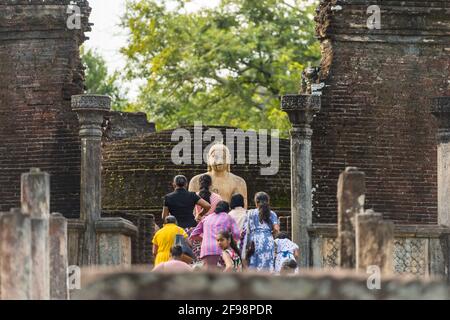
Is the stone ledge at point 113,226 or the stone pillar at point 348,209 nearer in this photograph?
the stone pillar at point 348,209

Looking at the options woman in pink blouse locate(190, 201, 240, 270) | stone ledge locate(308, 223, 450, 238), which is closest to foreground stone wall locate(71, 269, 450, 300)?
woman in pink blouse locate(190, 201, 240, 270)

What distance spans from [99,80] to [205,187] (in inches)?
1740

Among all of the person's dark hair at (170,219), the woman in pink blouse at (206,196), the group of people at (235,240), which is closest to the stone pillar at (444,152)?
the group of people at (235,240)

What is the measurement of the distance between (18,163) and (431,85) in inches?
236

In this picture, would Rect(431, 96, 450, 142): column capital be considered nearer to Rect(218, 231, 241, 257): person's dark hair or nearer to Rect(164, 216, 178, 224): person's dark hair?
Rect(218, 231, 241, 257): person's dark hair

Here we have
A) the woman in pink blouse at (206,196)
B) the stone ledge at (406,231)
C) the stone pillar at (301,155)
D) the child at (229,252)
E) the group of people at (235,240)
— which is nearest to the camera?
the child at (229,252)

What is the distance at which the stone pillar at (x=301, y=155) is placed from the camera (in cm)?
2370

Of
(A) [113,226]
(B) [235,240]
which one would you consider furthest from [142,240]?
(B) [235,240]

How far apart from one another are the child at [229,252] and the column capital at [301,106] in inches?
144

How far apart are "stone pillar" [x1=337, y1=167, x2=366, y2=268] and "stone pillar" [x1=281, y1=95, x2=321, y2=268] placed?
7095 millimetres

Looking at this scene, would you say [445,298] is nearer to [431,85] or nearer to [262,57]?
[431,85]

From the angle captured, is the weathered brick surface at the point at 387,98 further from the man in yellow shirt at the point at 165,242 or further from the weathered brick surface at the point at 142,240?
the man in yellow shirt at the point at 165,242

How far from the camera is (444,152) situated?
23922mm
